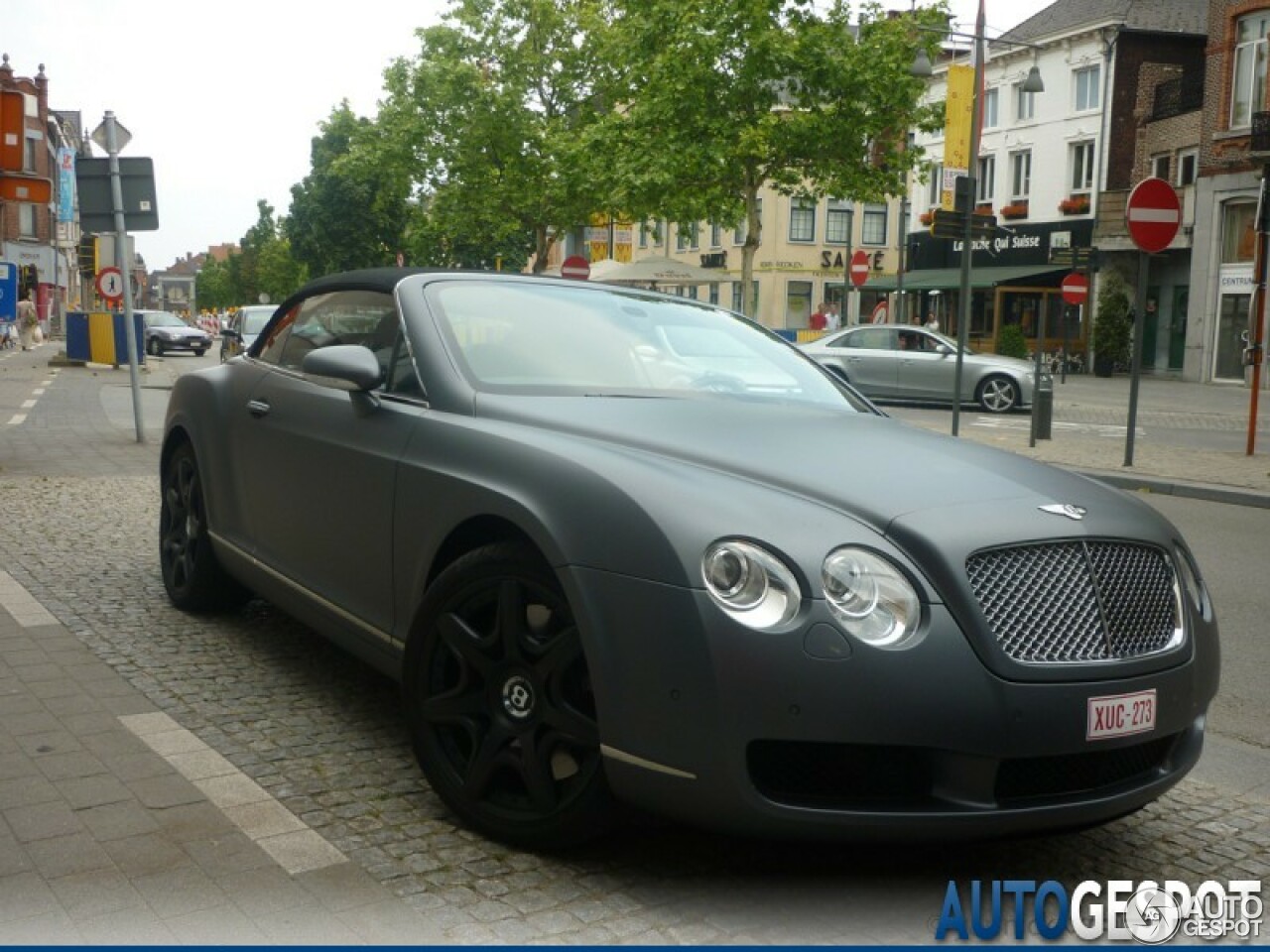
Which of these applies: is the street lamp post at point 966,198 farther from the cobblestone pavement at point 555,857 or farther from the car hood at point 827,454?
the car hood at point 827,454

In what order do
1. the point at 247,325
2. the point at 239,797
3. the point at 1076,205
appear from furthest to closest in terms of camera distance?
1. the point at 1076,205
2. the point at 247,325
3. the point at 239,797

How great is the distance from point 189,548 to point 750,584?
3739mm

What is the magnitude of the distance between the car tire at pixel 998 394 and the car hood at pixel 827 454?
1970 centimetres

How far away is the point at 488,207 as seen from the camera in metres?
42.5

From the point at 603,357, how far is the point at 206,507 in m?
2.17

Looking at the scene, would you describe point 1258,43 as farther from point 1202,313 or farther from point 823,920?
point 823,920

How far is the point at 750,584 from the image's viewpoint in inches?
118

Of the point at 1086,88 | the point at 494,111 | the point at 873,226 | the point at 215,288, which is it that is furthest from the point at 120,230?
the point at 215,288

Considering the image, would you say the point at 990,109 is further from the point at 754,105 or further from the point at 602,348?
the point at 602,348

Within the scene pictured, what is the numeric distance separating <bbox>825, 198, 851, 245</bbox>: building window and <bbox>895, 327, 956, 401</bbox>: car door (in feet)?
122

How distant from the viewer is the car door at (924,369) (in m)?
23.5

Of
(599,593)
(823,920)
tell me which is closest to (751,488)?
(599,593)

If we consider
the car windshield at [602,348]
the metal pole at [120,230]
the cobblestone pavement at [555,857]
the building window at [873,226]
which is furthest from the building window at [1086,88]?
the cobblestone pavement at [555,857]

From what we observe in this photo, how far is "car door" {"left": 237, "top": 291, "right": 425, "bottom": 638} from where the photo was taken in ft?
13.7
